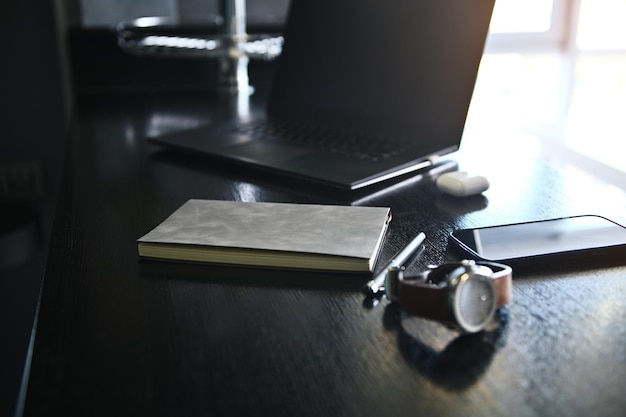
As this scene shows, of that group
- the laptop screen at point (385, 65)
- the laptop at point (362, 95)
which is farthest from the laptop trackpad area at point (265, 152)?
the laptop screen at point (385, 65)

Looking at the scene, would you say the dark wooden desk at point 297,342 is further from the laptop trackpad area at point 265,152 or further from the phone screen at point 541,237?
the laptop trackpad area at point 265,152

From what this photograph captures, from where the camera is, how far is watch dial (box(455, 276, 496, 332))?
0.47 m

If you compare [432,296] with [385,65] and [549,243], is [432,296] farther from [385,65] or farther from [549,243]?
[385,65]

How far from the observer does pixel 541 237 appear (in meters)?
0.63

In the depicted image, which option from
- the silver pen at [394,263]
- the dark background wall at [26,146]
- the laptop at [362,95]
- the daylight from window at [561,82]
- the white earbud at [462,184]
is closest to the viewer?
the silver pen at [394,263]

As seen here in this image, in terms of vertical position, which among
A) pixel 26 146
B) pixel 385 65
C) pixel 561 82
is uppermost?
pixel 385 65

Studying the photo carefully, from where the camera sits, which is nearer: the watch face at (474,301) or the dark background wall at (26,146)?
the watch face at (474,301)

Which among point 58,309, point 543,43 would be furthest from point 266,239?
point 543,43

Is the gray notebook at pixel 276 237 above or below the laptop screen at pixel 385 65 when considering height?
below

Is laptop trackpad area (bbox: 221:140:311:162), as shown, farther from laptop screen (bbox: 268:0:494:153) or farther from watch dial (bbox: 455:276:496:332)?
watch dial (bbox: 455:276:496:332)

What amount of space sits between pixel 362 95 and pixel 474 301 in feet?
2.17

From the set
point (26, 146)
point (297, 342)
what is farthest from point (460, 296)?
point (26, 146)

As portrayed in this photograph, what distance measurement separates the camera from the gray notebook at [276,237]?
59 cm

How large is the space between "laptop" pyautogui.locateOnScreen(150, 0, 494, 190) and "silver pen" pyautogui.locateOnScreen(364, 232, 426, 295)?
6.9 inches
